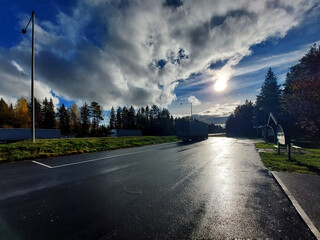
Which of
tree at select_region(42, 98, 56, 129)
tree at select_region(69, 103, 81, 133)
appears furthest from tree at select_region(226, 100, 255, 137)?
tree at select_region(42, 98, 56, 129)

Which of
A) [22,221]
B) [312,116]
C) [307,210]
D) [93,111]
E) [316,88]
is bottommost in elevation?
[307,210]

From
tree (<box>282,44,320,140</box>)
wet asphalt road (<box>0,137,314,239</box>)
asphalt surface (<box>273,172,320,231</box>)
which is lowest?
asphalt surface (<box>273,172,320,231</box>)

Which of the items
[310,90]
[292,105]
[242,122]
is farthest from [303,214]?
[242,122]

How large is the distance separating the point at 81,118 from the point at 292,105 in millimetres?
71887

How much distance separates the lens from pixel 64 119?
63.5 meters

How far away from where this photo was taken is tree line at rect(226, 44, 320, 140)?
40.1 feet

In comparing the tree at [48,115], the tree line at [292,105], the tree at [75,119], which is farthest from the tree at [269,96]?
the tree at [48,115]

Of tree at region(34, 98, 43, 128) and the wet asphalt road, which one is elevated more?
tree at region(34, 98, 43, 128)

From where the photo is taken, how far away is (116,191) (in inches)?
179

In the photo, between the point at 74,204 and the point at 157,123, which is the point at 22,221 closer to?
the point at 74,204

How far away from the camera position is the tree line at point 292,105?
1221 cm

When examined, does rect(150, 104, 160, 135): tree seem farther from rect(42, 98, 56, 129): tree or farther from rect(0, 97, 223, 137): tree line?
rect(42, 98, 56, 129): tree

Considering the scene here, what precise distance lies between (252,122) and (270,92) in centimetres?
1710

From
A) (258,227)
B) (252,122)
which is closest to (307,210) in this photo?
(258,227)
